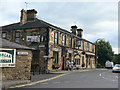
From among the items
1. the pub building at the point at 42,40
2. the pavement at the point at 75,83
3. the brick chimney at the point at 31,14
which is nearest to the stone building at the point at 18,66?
the pavement at the point at 75,83

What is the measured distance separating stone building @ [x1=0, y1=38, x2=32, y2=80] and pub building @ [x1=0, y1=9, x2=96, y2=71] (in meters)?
8.67

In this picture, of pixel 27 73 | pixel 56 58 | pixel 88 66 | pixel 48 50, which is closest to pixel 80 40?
pixel 88 66

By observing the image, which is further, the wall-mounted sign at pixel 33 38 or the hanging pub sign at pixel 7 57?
the wall-mounted sign at pixel 33 38

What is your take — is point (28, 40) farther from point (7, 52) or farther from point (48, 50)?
point (7, 52)

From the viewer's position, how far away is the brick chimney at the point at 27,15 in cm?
3048

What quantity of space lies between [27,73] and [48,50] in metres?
11.9

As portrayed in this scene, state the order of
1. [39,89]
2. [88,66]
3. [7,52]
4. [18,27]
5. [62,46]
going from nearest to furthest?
1. [39,89]
2. [7,52]
3. [18,27]
4. [62,46]
5. [88,66]

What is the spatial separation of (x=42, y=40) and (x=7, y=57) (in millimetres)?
13411

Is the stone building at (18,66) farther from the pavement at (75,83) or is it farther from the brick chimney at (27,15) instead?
the brick chimney at (27,15)

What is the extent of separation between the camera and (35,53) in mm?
27703

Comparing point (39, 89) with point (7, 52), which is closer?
point (39, 89)

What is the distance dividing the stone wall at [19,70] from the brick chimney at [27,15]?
16121 mm

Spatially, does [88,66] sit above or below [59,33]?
below

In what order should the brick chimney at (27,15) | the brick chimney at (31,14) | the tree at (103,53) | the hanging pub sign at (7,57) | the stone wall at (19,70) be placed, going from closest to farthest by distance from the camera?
the hanging pub sign at (7,57)
the stone wall at (19,70)
the brick chimney at (27,15)
the brick chimney at (31,14)
the tree at (103,53)
